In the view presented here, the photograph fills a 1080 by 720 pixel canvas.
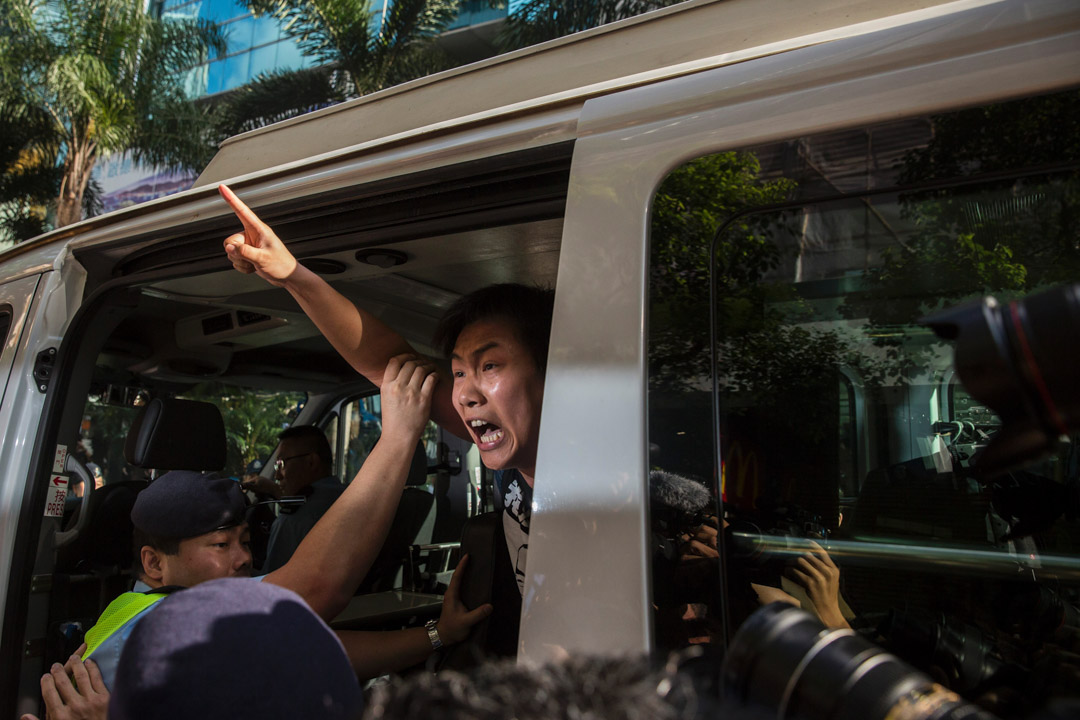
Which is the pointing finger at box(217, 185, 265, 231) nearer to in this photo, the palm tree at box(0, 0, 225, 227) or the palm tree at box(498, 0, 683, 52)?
the palm tree at box(498, 0, 683, 52)

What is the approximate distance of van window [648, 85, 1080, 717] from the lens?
118 centimetres

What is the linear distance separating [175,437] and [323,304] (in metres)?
1.20

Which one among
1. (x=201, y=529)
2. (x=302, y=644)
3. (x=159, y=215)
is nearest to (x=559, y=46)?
(x=159, y=215)

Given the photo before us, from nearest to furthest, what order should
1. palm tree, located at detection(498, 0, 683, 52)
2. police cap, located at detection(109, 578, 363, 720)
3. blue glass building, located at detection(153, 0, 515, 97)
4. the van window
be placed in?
police cap, located at detection(109, 578, 363, 720)
the van window
palm tree, located at detection(498, 0, 683, 52)
blue glass building, located at detection(153, 0, 515, 97)

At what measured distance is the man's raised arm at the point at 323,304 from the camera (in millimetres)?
1942

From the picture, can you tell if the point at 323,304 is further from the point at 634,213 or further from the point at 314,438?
the point at 314,438

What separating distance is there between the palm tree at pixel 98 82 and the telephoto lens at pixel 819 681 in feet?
53.5

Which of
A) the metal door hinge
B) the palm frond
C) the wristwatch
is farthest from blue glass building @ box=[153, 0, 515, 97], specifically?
the wristwatch

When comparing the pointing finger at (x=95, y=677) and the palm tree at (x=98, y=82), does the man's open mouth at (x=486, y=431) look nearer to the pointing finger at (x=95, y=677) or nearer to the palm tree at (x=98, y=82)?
the pointing finger at (x=95, y=677)

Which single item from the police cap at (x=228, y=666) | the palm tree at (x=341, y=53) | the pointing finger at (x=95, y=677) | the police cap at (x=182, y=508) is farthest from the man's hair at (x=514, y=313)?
the palm tree at (x=341, y=53)

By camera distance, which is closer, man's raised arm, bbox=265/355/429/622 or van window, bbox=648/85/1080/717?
van window, bbox=648/85/1080/717

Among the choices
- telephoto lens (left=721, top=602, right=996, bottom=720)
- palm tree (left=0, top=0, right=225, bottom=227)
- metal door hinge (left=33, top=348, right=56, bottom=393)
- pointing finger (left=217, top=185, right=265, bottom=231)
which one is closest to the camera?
telephoto lens (left=721, top=602, right=996, bottom=720)

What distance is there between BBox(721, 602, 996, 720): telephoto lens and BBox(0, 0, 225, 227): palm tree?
53.5ft

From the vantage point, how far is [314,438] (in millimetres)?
4570
